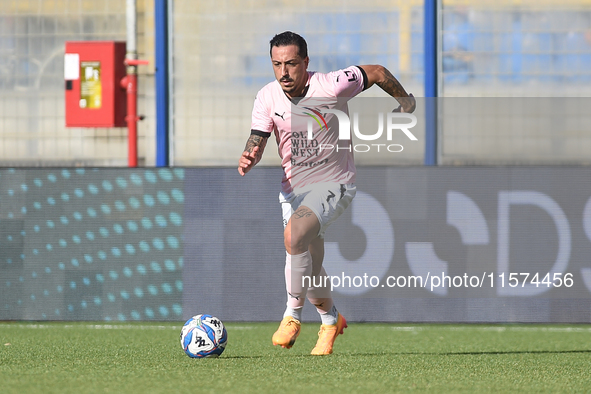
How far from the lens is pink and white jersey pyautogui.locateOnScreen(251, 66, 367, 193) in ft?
18.3

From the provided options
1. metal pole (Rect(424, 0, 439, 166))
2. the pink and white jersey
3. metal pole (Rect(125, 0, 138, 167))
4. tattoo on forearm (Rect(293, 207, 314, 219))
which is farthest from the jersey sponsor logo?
metal pole (Rect(125, 0, 138, 167))

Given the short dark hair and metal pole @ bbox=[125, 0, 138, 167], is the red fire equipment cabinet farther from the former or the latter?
the short dark hair

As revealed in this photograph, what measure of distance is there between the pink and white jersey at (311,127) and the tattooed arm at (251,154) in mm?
84

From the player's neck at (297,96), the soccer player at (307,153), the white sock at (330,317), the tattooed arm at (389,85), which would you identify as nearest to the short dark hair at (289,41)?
the soccer player at (307,153)

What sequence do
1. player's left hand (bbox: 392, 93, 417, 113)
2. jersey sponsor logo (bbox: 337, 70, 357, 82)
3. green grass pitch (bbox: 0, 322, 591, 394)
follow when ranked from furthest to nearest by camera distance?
player's left hand (bbox: 392, 93, 417, 113), jersey sponsor logo (bbox: 337, 70, 357, 82), green grass pitch (bbox: 0, 322, 591, 394)

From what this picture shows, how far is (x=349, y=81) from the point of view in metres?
5.67

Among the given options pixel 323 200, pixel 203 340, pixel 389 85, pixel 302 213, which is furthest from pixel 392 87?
pixel 203 340

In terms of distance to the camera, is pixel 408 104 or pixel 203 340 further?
pixel 408 104

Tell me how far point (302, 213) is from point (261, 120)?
63 centimetres

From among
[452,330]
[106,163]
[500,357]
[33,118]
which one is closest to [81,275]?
[106,163]

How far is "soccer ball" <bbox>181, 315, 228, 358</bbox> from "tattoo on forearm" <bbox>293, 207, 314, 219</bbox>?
0.76 m

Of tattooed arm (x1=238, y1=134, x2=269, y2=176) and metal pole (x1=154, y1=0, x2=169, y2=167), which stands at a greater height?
metal pole (x1=154, y1=0, x2=169, y2=167)

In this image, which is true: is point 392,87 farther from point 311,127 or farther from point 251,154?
point 251,154

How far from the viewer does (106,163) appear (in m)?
8.41
